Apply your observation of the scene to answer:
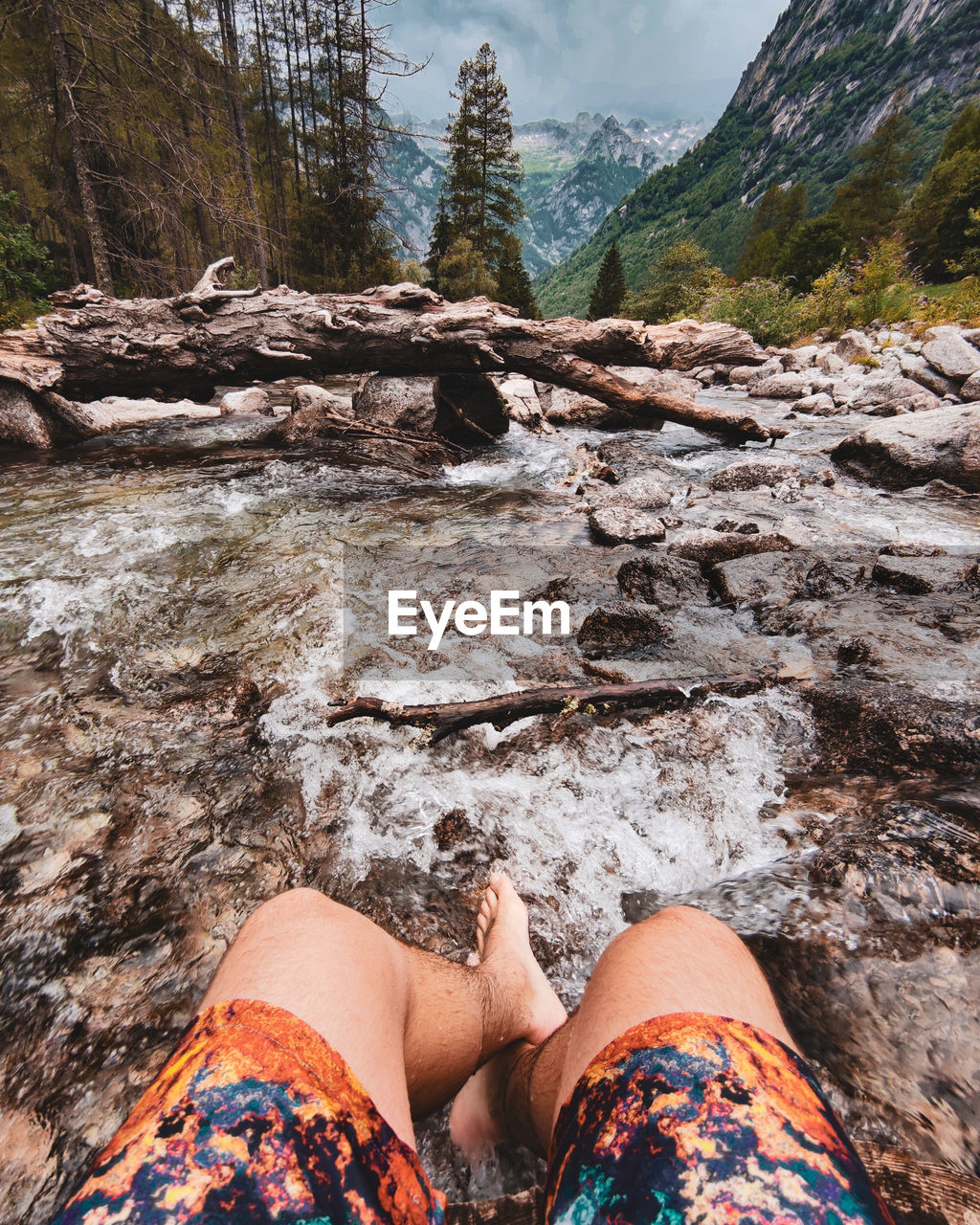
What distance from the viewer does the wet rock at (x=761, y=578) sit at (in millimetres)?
3578

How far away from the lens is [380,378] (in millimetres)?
7059

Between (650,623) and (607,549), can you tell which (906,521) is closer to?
(607,549)

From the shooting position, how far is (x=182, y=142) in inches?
303

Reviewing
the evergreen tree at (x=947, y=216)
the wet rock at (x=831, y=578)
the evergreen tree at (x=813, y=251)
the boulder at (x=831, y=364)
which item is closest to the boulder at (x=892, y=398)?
the boulder at (x=831, y=364)

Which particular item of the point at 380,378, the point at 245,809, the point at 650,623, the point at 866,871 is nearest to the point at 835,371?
the point at 380,378

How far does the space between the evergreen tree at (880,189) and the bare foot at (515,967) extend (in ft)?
143

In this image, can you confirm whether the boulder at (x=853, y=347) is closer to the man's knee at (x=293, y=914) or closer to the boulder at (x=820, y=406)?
the boulder at (x=820, y=406)

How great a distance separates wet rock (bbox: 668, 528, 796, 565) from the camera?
4191 mm

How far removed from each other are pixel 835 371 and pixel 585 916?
47.9ft

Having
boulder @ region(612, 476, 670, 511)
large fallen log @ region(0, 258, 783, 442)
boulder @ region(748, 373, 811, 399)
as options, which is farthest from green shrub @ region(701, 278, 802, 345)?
boulder @ region(612, 476, 670, 511)

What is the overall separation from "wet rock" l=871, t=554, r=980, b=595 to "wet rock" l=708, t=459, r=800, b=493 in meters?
2.33

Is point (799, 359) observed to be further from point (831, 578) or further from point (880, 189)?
point (880, 189)

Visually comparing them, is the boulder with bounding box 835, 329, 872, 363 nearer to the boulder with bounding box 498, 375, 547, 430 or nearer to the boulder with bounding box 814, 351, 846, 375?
the boulder with bounding box 814, 351, 846, 375

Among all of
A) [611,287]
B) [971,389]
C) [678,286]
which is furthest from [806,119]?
[971,389]
